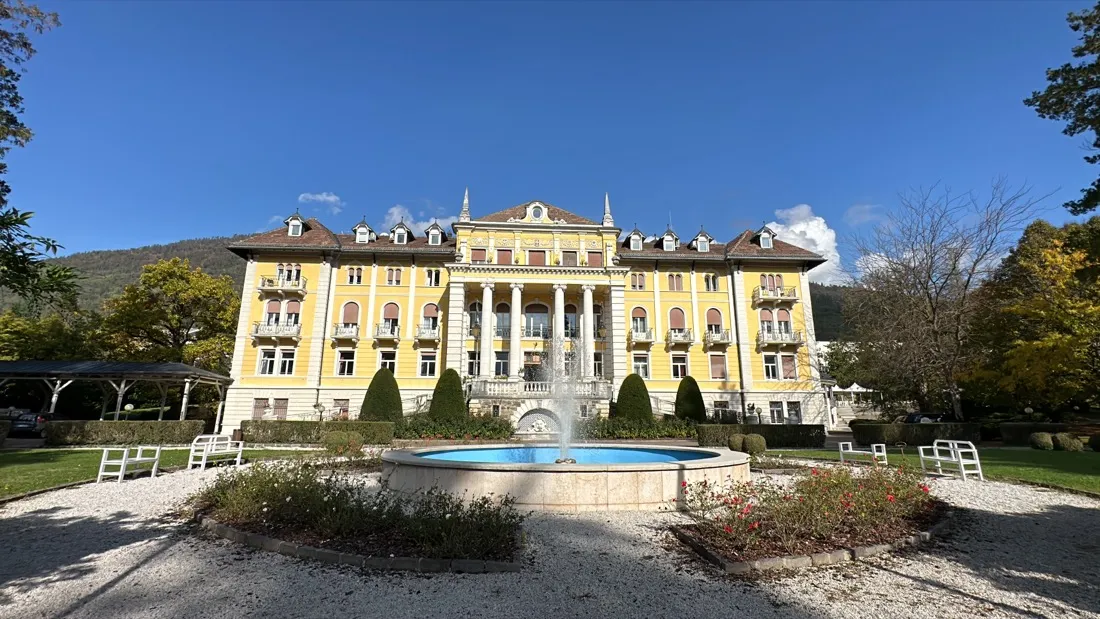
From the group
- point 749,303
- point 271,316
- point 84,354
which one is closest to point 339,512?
point 271,316

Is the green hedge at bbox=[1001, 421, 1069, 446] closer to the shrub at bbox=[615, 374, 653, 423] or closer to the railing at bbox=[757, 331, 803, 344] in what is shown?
the railing at bbox=[757, 331, 803, 344]

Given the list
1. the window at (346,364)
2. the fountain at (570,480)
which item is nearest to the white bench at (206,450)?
the fountain at (570,480)

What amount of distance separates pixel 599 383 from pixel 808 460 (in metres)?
16.4

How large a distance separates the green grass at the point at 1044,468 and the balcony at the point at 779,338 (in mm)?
16448

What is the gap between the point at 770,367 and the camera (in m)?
37.6

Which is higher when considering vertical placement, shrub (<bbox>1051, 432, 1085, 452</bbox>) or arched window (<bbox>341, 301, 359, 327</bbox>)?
arched window (<bbox>341, 301, 359, 327</bbox>)

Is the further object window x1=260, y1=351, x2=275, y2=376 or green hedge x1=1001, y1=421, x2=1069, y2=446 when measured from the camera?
A: window x1=260, y1=351, x2=275, y2=376

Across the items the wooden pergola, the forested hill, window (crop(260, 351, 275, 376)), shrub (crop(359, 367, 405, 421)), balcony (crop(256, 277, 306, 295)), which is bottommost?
shrub (crop(359, 367, 405, 421))

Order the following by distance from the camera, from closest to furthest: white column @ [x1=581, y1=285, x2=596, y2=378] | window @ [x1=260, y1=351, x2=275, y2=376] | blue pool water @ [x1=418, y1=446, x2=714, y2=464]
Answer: blue pool water @ [x1=418, y1=446, x2=714, y2=464]
window @ [x1=260, y1=351, x2=275, y2=376]
white column @ [x1=581, y1=285, x2=596, y2=378]

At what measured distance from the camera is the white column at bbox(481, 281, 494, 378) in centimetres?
3491

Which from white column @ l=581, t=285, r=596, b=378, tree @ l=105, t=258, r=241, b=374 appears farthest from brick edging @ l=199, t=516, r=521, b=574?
tree @ l=105, t=258, r=241, b=374

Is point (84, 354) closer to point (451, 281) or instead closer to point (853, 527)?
point (451, 281)

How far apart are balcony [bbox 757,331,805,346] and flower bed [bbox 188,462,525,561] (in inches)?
1323

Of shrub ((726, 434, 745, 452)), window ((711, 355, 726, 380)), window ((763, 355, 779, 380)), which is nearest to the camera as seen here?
shrub ((726, 434, 745, 452))
